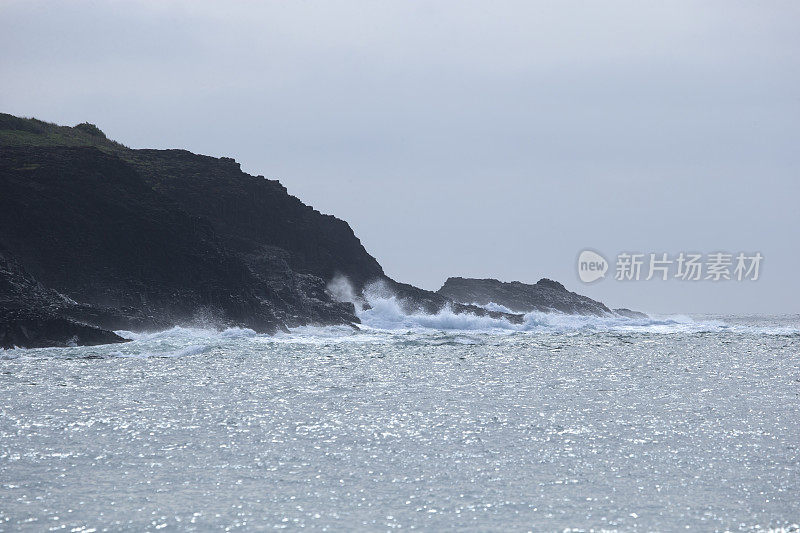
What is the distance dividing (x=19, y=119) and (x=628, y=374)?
76379 mm

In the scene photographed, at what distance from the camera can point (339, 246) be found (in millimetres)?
84375

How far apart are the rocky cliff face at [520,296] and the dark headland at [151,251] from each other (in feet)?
80.0

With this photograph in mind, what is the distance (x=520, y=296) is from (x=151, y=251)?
6356 cm

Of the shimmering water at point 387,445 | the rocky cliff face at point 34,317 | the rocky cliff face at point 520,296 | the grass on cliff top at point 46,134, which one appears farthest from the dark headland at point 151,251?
the rocky cliff face at point 520,296

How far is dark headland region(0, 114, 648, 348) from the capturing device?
48656mm

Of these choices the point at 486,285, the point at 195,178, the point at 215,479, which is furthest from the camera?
the point at 486,285

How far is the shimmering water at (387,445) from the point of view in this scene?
1392 cm

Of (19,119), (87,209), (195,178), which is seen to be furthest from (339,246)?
(19,119)

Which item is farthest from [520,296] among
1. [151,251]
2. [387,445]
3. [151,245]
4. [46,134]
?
[387,445]

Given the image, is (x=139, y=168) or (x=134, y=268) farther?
(x=139, y=168)

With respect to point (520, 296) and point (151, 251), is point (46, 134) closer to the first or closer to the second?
point (151, 251)

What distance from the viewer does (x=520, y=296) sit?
361 feet

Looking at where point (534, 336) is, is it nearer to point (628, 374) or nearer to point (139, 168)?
point (628, 374)

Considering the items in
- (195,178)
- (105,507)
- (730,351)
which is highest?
(195,178)
